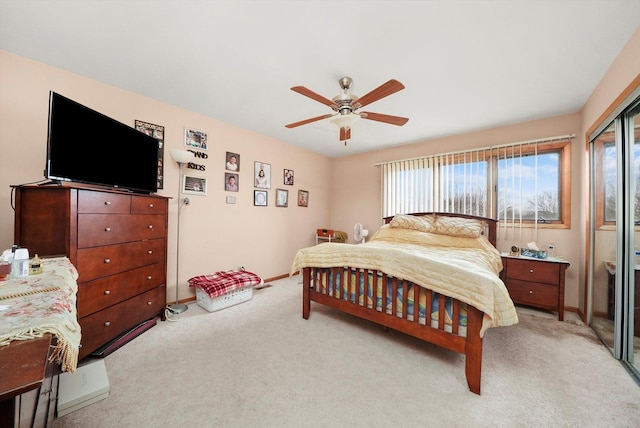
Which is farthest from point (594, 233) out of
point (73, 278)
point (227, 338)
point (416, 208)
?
point (73, 278)

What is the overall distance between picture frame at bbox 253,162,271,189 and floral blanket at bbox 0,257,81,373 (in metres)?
3.09

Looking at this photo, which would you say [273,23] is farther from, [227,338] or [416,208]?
[416,208]

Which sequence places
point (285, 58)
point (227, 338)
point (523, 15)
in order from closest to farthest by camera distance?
point (523, 15) < point (285, 58) < point (227, 338)

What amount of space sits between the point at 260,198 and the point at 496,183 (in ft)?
12.3

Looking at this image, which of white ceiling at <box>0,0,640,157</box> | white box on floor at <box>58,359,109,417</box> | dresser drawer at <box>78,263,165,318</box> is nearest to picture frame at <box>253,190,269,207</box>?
white ceiling at <box>0,0,640,157</box>

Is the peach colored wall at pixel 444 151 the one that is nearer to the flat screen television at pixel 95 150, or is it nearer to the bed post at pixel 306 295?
the bed post at pixel 306 295

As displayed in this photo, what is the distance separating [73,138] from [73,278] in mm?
1273

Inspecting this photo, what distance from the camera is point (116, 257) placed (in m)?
2.11

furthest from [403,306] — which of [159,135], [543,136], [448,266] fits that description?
[159,135]

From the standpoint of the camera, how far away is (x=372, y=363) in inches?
75.5

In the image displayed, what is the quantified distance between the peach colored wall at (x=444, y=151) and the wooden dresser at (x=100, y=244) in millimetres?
3660

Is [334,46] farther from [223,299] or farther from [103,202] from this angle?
[223,299]

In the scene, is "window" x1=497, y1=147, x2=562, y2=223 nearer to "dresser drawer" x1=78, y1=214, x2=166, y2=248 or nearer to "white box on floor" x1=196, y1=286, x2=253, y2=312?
"white box on floor" x1=196, y1=286, x2=253, y2=312

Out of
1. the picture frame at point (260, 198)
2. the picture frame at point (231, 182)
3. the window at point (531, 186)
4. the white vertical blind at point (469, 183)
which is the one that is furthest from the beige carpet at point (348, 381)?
the picture frame at point (260, 198)
